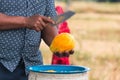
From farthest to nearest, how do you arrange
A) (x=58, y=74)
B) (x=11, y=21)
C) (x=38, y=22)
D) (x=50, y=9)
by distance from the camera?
1. (x=50, y=9)
2. (x=11, y=21)
3. (x=38, y=22)
4. (x=58, y=74)

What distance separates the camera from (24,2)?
4965mm

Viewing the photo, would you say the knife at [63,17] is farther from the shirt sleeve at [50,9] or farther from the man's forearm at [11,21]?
the shirt sleeve at [50,9]

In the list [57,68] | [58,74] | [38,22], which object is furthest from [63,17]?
[58,74]

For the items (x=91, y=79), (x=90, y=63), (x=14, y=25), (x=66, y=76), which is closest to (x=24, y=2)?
(x=14, y=25)

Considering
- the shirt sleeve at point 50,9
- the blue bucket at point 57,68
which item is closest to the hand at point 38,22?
the blue bucket at point 57,68

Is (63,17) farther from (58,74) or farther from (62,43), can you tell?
(58,74)

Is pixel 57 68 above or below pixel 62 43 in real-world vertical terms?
below

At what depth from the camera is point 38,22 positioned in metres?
4.71

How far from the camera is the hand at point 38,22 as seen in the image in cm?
470

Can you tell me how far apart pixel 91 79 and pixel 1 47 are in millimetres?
2958

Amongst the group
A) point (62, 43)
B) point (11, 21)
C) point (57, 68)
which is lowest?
point (57, 68)

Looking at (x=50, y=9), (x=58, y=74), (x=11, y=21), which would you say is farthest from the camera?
(x=50, y=9)

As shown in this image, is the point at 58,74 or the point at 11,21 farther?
the point at 11,21

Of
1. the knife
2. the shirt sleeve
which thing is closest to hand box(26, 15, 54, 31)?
the knife
